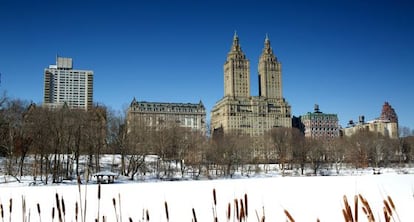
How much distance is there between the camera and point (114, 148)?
5338cm

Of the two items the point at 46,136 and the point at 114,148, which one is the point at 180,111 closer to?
the point at 114,148

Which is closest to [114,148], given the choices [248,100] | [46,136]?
[46,136]

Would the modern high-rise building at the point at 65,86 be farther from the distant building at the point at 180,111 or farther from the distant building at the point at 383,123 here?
the distant building at the point at 383,123

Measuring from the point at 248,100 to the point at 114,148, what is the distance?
116 meters

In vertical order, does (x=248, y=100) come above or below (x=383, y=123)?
above

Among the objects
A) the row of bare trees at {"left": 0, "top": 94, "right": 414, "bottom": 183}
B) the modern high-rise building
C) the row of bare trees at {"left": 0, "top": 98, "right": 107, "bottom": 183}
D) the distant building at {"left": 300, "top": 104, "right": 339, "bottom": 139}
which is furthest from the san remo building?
the row of bare trees at {"left": 0, "top": 98, "right": 107, "bottom": 183}

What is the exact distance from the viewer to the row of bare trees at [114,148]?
4444cm

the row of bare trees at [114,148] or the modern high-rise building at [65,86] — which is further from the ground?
the modern high-rise building at [65,86]

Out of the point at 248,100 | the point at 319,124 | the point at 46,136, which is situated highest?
the point at 248,100

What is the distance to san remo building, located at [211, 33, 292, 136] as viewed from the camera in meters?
157

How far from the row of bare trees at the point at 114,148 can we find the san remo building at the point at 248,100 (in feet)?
253

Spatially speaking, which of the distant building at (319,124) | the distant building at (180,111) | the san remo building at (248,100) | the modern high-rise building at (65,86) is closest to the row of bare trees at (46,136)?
the distant building at (180,111)

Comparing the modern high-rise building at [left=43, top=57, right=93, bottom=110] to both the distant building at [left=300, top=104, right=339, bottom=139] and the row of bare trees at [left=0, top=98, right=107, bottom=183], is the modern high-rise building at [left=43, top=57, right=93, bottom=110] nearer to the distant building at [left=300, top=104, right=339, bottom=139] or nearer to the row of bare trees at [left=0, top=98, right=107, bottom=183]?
the distant building at [left=300, top=104, right=339, bottom=139]

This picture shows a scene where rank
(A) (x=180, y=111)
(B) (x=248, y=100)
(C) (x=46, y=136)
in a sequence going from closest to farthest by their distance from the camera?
(C) (x=46, y=136), (A) (x=180, y=111), (B) (x=248, y=100)
